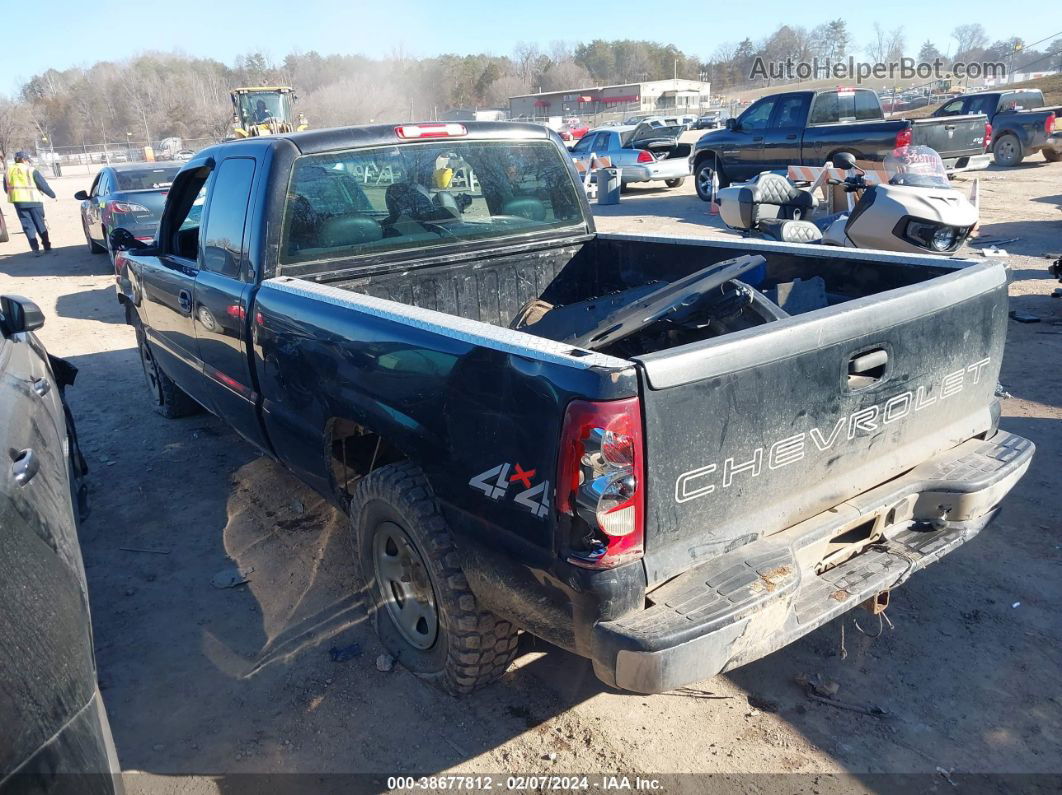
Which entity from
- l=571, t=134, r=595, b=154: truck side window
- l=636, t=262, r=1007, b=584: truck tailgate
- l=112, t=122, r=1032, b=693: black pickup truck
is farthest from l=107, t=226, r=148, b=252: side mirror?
l=571, t=134, r=595, b=154: truck side window

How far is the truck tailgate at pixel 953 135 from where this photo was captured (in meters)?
14.0

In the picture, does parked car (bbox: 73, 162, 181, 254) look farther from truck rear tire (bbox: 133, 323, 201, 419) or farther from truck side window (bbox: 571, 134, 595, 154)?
truck side window (bbox: 571, 134, 595, 154)

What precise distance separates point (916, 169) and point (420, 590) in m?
6.04

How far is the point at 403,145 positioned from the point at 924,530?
2.97m

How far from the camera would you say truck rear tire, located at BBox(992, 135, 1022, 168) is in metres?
19.1

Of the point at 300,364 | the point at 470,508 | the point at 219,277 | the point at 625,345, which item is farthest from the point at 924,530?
the point at 219,277

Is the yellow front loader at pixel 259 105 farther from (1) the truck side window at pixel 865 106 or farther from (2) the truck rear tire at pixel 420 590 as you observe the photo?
(2) the truck rear tire at pixel 420 590

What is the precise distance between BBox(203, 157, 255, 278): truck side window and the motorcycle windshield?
17.3 feet

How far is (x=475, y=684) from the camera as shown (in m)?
2.83

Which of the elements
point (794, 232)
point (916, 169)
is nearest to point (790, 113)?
point (916, 169)

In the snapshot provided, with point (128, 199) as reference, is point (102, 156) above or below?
above

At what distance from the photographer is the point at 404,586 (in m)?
3.08

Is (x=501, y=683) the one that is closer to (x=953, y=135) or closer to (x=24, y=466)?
(x=24, y=466)

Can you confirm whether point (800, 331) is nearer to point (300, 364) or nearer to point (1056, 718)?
point (1056, 718)
